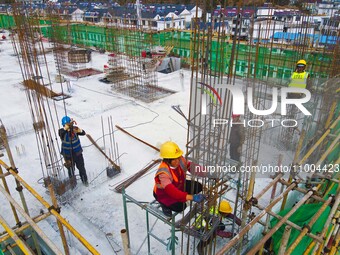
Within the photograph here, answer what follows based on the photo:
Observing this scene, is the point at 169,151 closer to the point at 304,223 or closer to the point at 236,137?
the point at 304,223

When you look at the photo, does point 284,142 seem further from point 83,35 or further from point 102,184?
point 83,35

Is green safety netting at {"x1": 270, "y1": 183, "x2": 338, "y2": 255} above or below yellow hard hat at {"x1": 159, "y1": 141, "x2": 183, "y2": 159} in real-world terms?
below

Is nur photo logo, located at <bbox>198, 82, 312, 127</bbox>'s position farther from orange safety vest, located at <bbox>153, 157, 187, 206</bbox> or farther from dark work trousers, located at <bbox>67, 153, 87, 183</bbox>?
dark work trousers, located at <bbox>67, 153, 87, 183</bbox>

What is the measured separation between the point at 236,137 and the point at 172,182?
95.2 inches

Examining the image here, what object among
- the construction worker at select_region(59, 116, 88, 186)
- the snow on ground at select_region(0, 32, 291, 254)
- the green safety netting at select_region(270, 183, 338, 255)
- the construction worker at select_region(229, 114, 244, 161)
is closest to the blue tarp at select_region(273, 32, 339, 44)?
the construction worker at select_region(229, 114, 244, 161)

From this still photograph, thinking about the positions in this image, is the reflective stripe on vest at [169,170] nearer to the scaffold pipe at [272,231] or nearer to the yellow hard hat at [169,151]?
the yellow hard hat at [169,151]

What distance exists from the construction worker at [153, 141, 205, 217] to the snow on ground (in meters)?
0.95

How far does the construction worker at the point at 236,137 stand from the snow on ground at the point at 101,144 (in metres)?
0.67

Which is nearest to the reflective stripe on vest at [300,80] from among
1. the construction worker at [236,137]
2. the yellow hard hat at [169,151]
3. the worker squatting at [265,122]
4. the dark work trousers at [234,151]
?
the worker squatting at [265,122]

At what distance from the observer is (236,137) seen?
17.9ft

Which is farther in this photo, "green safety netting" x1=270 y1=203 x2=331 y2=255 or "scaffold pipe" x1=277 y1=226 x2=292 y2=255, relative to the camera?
"green safety netting" x1=270 y1=203 x2=331 y2=255

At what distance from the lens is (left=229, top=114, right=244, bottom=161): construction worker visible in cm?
530

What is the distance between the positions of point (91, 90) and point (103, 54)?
5.93 meters

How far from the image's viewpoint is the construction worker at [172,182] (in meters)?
3.18
